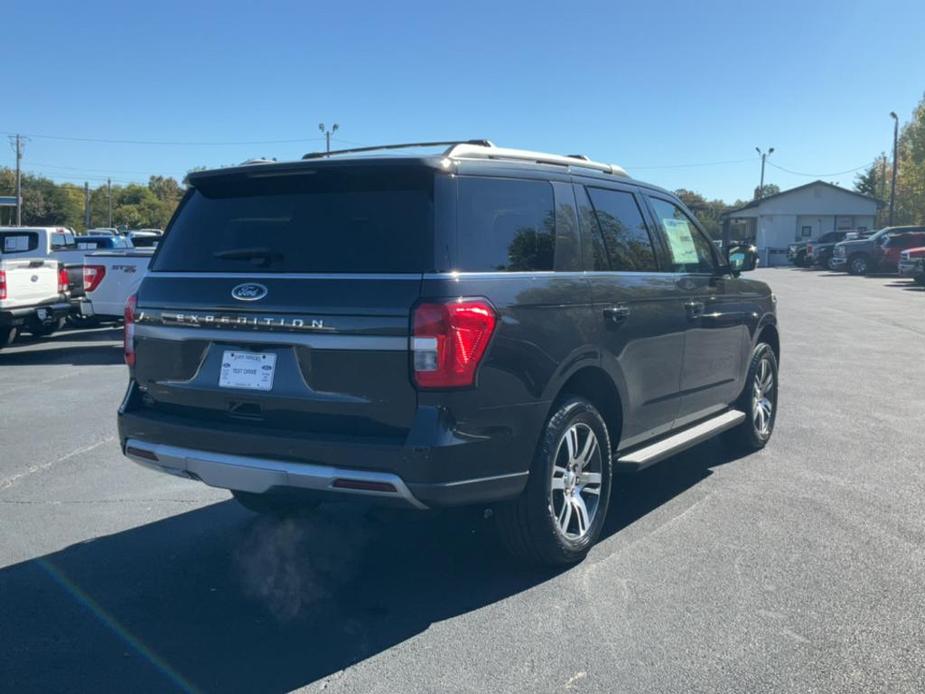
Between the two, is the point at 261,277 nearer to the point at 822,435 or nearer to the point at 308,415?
the point at 308,415

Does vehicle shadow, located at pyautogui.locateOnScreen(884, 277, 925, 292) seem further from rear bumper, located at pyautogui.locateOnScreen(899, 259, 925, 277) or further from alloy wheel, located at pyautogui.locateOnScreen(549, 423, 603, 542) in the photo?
alloy wheel, located at pyautogui.locateOnScreen(549, 423, 603, 542)

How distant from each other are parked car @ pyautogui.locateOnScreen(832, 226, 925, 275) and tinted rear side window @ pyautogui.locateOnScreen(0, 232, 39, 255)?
109 ft

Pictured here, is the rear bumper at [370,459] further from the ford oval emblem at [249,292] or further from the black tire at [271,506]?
the black tire at [271,506]

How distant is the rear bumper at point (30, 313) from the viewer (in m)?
13.2

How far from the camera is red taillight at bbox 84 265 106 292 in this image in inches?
530

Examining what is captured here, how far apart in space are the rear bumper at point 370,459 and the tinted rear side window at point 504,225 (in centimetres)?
70

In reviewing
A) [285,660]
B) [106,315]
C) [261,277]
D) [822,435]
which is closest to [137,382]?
[261,277]

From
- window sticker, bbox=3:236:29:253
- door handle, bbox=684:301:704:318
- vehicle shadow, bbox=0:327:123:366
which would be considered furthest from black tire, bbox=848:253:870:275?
door handle, bbox=684:301:704:318

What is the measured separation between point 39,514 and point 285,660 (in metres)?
2.73

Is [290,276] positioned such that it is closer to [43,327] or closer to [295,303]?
[295,303]

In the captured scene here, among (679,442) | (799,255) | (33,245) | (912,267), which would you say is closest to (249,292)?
(679,442)

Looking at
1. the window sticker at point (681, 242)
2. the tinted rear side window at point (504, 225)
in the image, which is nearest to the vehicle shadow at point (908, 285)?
the window sticker at point (681, 242)

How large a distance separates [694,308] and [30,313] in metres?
11.3

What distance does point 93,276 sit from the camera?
13.5 metres
